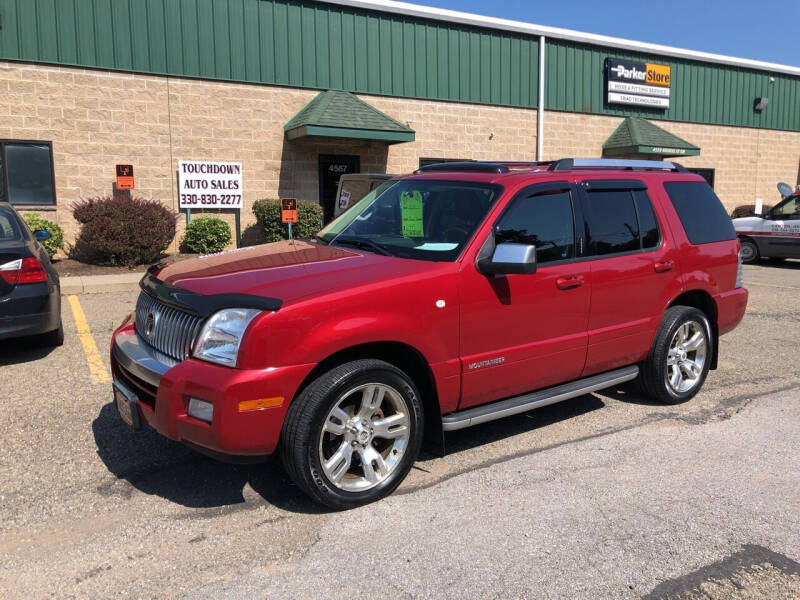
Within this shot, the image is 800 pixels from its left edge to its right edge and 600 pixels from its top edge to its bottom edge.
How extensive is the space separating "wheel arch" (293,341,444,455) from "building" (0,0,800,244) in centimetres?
1187

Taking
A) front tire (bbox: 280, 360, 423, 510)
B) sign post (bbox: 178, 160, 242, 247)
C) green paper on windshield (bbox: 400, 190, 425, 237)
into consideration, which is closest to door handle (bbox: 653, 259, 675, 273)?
green paper on windshield (bbox: 400, 190, 425, 237)

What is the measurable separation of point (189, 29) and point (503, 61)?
869 cm

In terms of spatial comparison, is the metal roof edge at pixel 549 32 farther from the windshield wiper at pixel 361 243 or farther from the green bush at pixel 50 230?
the windshield wiper at pixel 361 243

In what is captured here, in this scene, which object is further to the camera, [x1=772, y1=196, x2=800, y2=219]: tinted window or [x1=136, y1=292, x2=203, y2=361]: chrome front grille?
[x1=772, y1=196, x2=800, y2=219]: tinted window

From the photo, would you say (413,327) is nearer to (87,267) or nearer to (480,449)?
(480,449)

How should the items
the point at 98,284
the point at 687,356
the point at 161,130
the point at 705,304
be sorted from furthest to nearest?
the point at 161,130
the point at 98,284
the point at 705,304
the point at 687,356

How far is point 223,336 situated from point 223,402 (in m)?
0.34

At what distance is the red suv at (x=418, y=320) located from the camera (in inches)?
130

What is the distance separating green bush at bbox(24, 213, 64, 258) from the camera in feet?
43.1

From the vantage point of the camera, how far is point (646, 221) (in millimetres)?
5090

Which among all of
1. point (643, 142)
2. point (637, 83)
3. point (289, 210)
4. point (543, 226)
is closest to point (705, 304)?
point (543, 226)

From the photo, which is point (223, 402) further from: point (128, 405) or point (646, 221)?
point (646, 221)

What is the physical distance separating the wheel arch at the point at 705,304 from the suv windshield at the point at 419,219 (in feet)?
7.38

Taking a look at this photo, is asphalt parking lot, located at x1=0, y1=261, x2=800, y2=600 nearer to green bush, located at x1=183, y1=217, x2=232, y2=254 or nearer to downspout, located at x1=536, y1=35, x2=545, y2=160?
green bush, located at x1=183, y1=217, x2=232, y2=254
